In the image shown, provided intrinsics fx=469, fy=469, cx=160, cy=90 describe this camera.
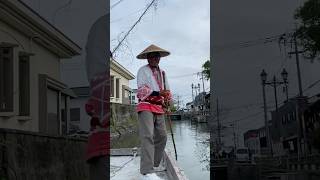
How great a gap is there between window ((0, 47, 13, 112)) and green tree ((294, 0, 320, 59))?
2.24 meters

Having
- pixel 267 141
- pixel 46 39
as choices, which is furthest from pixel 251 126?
pixel 46 39

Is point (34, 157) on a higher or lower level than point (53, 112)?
lower

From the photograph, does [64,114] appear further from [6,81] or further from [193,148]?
[193,148]

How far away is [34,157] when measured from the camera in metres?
3.55

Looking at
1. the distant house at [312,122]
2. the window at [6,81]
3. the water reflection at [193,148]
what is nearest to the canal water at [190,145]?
the water reflection at [193,148]

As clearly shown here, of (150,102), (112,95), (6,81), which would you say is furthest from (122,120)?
(6,81)

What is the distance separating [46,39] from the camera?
3.75 meters

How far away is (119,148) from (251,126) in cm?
125

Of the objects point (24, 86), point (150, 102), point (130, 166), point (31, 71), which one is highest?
point (31, 71)

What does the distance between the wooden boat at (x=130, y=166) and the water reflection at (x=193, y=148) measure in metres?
0.09

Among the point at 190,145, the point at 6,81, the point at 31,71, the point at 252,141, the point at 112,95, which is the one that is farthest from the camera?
the point at 190,145

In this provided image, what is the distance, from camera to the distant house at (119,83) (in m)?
4.03

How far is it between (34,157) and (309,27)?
2351mm

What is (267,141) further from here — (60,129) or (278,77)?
(60,129)
